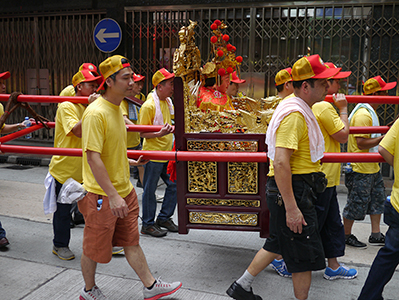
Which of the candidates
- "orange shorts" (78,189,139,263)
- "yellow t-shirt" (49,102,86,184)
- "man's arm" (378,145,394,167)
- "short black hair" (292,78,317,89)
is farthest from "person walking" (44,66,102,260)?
"man's arm" (378,145,394,167)

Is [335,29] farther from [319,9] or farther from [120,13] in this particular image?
[120,13]

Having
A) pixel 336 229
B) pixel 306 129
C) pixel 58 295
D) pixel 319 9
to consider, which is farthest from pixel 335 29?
pixel 58 295

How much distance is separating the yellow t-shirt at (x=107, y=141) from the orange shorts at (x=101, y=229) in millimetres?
101

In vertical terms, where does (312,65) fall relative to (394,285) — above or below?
above

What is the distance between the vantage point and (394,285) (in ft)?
10.9

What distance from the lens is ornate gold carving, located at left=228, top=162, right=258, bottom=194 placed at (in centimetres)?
334

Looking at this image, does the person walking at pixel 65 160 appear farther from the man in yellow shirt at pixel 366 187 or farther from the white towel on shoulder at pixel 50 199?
the man in yellow shirt at pixel 366 187

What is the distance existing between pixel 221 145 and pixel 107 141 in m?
1.00

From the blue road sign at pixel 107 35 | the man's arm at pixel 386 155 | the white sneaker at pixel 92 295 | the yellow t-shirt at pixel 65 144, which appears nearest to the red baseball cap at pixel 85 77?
the yellow t-shirt at pixel 65 144

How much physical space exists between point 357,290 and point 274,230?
111cm

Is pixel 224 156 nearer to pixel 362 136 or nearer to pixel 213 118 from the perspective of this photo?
pixel 213 118

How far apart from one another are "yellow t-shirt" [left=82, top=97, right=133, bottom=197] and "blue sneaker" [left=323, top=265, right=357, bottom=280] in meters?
1.87

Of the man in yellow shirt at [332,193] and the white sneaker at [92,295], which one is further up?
the man in yellow shirt at [332,193]

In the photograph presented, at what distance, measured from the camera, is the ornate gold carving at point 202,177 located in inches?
134
